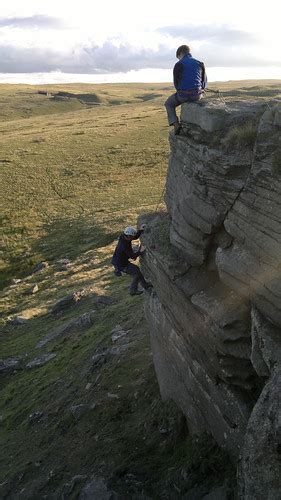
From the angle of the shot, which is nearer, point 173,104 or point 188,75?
point 188,75

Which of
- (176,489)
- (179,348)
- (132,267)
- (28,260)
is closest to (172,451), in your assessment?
(176,489)

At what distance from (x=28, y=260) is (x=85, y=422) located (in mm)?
26617

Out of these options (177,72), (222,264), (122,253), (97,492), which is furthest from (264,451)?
(177,72)

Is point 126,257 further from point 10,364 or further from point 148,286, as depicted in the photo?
point 10,364

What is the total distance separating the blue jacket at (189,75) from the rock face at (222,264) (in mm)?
531

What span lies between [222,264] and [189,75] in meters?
6.10

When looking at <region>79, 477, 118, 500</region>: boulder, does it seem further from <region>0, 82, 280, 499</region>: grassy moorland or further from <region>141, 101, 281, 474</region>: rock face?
<region>141, 101, 281, 474</region>: rock face

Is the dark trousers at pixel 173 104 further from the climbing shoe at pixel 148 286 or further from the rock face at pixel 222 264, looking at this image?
the climbing shoe at pixel 148 286

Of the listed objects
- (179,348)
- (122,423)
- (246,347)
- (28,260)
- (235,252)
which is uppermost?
(235,252)

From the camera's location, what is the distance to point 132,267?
18953 millimetres

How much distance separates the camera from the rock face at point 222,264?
10.8 m

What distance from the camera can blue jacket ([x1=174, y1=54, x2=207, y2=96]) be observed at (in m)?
14.8

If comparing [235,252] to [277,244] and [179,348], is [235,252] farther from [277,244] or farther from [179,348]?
[179,348]

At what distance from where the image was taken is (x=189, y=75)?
1484 cm
